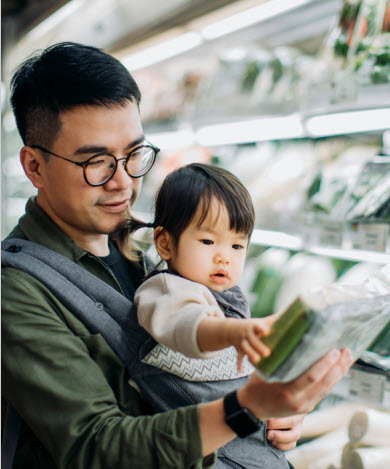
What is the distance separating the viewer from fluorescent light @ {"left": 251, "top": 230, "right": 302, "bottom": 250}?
2.03 meters

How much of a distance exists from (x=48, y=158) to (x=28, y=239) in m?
0.20

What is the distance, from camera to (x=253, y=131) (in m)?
2.30

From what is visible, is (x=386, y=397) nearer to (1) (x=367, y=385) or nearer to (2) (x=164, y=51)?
(1) (x=367, y=385)

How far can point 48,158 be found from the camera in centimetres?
112

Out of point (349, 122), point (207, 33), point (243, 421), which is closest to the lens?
point (243, 421)

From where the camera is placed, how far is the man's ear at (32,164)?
1.17m

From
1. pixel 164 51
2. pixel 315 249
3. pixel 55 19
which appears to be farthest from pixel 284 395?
pixel 55 19

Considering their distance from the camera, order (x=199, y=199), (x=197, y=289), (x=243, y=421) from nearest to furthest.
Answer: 1. (x=243, y=421)
2. (x=197, y=289)
3. (x=199, y=199)

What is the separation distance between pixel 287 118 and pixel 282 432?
1.37 meters

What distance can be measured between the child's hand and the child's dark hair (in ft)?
1.15

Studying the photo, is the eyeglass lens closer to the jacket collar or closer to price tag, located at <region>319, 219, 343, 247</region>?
the jacket collar

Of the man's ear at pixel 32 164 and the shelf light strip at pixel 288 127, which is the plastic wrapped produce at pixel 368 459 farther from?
the man's ear at pixel 32 164

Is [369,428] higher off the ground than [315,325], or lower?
lower

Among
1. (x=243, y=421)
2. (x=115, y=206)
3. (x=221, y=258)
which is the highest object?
(x=115, y=206)
